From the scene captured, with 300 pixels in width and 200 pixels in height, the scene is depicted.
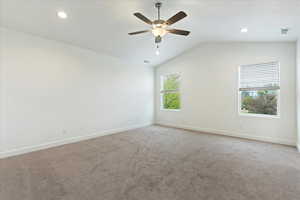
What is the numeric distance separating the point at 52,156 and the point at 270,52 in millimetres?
5928

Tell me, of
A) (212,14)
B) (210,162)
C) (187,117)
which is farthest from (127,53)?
(210,162)

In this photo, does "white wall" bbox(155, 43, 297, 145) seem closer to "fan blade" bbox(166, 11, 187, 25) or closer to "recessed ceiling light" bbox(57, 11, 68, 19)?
"fan blade" bbox(166, 11, 187, 25)

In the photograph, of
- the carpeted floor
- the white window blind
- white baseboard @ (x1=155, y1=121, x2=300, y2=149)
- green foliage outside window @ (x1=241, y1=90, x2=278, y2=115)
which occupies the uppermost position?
the white window blind

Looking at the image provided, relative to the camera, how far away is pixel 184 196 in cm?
186

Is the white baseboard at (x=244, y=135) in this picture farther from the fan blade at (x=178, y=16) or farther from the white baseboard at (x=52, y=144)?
the fan blade at (x=178, y=16)

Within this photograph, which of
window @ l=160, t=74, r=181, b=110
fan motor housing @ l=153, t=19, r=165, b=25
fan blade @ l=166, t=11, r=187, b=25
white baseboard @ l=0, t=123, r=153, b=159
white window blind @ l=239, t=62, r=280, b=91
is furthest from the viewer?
window @ l=160, t=74, r=181, b=110

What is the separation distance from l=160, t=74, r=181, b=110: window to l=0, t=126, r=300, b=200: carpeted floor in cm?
251

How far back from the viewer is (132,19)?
10.4ft

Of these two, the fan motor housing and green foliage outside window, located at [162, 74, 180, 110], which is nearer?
the fan motor housing

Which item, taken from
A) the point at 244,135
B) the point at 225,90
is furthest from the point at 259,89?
the point at 244,135

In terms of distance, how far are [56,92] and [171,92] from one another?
4.15 m

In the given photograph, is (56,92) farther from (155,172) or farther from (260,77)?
(260,77)

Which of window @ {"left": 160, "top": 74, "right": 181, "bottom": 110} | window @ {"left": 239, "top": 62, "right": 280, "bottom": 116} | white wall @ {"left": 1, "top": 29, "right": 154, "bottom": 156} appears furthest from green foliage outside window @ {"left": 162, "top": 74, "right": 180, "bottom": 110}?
window @ {"left": 239, "top": 62, "right": 280, "bottom": 116}

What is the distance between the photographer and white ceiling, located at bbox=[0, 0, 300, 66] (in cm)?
255
